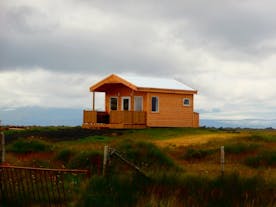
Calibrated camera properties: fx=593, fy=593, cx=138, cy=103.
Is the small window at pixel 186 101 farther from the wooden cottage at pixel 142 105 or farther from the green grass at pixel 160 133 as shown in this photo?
the green grass at pixel 160 133

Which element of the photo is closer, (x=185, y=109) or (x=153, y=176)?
(x=153, y=176)

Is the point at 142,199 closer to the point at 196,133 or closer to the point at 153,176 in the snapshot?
the point at 153,176

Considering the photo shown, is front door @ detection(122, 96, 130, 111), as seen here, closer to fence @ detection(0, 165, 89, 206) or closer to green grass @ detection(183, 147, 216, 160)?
green grass @ detection(183, 147, 216, 160)

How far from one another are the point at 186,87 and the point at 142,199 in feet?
109

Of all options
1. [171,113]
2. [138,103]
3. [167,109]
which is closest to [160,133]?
[167,109]

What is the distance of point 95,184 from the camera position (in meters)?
12.1

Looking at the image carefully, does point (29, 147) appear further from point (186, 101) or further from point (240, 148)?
point (186, 101)

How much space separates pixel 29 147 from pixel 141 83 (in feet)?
59.1

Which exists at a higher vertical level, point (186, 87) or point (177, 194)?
point (186, 87)

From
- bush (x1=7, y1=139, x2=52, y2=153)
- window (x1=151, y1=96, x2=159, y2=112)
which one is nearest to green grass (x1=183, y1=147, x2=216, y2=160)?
bush (x1=7, y1=139, x2=52, y2=153)

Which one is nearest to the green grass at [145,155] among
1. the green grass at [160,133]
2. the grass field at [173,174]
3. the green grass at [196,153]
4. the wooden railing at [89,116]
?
the grass field at [173,174]

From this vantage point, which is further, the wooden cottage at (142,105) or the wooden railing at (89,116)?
the wooden railing at (89,116)

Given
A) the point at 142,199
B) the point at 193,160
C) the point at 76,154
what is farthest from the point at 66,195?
the point at 193,160

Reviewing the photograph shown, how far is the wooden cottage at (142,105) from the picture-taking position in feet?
135
